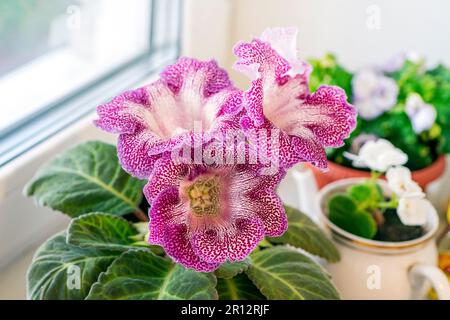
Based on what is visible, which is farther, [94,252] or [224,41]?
[224,41]

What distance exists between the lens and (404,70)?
3.06 feet

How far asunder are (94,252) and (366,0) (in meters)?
0.66

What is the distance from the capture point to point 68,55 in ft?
3.05

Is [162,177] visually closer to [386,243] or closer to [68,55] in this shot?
[386,243]

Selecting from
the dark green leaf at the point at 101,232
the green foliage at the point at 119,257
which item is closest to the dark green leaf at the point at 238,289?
the green foliage at the point at 119,257

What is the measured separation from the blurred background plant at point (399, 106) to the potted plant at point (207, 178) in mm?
374

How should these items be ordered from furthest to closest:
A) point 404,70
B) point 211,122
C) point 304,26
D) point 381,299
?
point 304,26
point 404,70
point 381,299
point 211,122

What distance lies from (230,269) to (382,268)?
234mm

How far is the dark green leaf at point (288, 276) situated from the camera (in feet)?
1.84

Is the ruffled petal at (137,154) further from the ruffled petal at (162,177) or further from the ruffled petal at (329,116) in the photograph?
the ruffled petal at (329,116)

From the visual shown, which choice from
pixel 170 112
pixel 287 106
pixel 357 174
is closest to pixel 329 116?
pixel 287 106

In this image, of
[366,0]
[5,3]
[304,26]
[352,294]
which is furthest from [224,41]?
[352,294]

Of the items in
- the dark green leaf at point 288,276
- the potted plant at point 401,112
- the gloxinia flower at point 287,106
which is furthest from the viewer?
the potted plant at point 401,112
